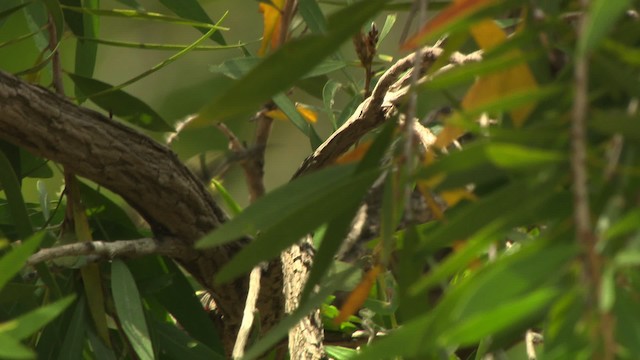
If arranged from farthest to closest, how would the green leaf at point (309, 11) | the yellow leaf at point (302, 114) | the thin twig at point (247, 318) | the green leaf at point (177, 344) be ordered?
the yellow leaf at point (302, 114) → the green leaf at point (177, 344) → the green leaf at point (309, 11) → the thin twig at point (247, 318)

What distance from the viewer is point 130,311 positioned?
70 cm

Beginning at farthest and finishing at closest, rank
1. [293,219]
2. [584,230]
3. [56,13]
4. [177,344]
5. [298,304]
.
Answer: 1. [177,344]
2. [56,13]
3. [298,304]
4. [293,219]
5. [584,230]

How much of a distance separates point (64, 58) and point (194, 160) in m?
0.20

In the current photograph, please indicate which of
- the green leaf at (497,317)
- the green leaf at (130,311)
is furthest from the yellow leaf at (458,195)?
the green leaf at (130,311)

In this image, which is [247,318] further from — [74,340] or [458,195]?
[458,195]

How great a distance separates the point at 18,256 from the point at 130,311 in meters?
0.35

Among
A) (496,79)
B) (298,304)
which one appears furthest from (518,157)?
(298,304)

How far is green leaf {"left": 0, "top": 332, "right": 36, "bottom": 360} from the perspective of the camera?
297 mm

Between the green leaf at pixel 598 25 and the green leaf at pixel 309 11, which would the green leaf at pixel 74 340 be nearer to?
the green leaf at pixel 309 11

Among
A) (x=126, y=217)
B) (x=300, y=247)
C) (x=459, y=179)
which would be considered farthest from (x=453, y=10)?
(x=126, y=217)

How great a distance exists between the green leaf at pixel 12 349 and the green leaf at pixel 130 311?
0.37 metres

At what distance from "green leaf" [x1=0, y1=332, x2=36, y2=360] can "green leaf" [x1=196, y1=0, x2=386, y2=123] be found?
0.10 m

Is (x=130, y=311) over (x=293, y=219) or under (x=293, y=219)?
under

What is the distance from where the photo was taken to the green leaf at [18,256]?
0.34 meters
